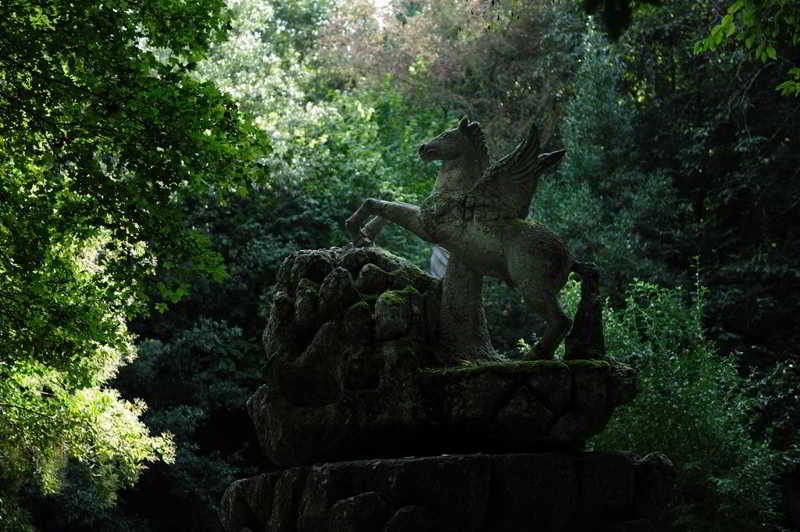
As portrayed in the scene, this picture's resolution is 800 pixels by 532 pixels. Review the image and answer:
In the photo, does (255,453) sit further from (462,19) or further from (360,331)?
(360,331)

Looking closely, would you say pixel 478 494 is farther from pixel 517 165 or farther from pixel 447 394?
pixel 517 165

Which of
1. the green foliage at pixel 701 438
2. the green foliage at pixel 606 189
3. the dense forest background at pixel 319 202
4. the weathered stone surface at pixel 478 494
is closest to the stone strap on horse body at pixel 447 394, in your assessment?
the weathered stone surface at pixel 478 494

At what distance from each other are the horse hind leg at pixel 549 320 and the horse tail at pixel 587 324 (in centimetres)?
16

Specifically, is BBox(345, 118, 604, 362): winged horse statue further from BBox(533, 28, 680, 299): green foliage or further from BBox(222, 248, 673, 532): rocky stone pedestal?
BBox(533, 28, 680, 299): green foliage

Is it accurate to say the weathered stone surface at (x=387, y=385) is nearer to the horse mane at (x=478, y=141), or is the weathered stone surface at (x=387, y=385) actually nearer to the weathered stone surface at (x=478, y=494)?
the weathered stone surface at (x=478, y=494)

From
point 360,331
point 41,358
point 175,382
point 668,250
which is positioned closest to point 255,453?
point 175,382

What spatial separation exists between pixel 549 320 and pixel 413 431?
1.22 meters

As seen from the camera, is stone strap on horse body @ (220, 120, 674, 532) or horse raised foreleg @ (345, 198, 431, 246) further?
horse raised foreleg @ (345, 198, 431, 246)

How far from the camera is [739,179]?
19.3 m

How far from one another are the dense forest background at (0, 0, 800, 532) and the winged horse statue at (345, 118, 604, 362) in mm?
1251

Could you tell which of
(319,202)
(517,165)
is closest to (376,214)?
(517,165)

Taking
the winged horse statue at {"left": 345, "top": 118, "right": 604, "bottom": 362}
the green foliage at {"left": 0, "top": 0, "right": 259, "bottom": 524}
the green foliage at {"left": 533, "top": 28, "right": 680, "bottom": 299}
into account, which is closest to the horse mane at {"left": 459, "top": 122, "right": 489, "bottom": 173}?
the winged horse statue at {"left": 345, "top": 118, "right": 604, "bottom": 362}

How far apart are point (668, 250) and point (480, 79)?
728cm

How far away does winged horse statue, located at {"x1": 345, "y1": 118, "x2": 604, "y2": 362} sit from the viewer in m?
7.50
